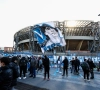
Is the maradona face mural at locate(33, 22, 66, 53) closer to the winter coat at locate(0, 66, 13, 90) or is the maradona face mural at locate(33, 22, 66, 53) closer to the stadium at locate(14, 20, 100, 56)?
the winter coat at locate(0, 66, 13, 90)

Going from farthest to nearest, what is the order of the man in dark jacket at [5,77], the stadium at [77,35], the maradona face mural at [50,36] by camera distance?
1. the stadium at [77,35]
2. the maradona face mural at [50,36]
3. the man in dark jacket at [5,77]

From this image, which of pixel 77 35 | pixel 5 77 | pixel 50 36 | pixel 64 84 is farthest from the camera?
pixel 77 35

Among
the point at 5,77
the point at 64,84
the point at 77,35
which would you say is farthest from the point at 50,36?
the point at 77,35

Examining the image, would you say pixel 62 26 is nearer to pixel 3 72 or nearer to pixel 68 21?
pixel 68 21

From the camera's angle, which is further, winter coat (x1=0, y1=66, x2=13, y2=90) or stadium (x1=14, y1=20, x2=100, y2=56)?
stadium (x1=14, y1=20, x2=100, y2=56)

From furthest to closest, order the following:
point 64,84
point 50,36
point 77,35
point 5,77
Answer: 1. point 77,35
2. point 50,36
3. point 64,84
4. point 5,77

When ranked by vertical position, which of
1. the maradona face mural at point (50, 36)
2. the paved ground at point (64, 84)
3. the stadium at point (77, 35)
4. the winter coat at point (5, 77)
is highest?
the stadium at point (77, 35)

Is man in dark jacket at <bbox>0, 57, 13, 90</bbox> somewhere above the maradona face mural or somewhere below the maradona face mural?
below

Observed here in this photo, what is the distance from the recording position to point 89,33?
71.6 metres

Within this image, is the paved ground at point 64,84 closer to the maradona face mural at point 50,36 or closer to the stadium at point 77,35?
the maradona face mural at point 50,36

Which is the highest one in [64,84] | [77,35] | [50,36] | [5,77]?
[77,35]

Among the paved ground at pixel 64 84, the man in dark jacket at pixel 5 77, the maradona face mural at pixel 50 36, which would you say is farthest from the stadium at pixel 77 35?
the man in dark jacket at pixel 5 77

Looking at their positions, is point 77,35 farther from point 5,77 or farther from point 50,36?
point 5,77

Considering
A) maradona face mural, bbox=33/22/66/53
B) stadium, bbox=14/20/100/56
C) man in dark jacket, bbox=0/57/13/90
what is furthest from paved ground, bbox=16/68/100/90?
stadium, bbox=14/20/100/56
